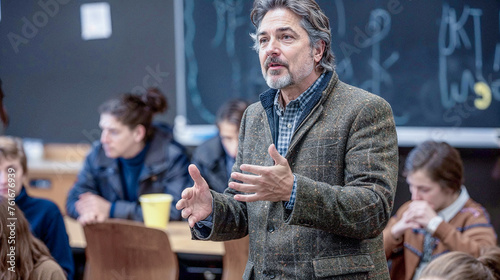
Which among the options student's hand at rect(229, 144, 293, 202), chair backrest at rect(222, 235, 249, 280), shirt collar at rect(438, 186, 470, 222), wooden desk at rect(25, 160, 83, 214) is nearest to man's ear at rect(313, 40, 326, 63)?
student's hand at rect(229, 144, 293, 202)

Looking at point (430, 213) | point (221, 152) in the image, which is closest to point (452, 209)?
point (430, 213)

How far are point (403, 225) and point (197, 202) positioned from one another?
1260 mm

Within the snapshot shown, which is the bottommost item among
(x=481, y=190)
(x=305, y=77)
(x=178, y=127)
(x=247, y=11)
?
(x=481, y=190)

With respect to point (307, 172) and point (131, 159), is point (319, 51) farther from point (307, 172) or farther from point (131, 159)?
point (131, 159)

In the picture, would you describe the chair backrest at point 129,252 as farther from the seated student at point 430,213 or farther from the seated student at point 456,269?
the seated student at point 456,269

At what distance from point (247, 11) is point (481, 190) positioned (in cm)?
205

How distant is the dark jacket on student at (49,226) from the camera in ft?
7.84

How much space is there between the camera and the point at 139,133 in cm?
343

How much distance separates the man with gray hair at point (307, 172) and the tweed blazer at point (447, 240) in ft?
3.20

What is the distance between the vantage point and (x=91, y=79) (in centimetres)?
465

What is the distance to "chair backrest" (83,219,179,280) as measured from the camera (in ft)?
7.46

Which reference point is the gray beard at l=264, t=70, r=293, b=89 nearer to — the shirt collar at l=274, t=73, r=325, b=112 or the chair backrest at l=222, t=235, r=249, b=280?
the shirt collar at l=274, t=73, r=325, b=112

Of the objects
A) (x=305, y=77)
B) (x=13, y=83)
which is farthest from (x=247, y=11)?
(x=305, y=77)

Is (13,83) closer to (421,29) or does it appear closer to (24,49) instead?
(24,49)
